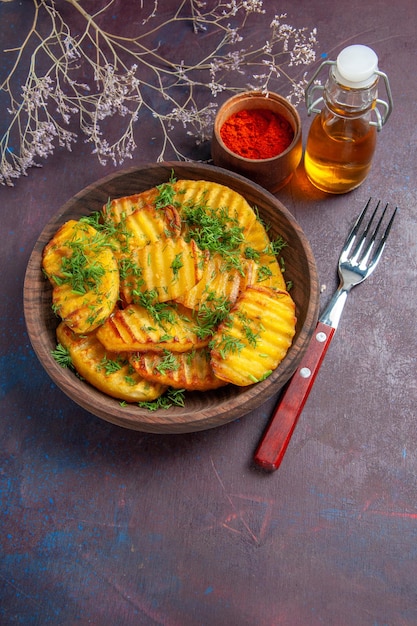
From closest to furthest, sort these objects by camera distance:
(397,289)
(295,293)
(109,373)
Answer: (109,373)
(295,293)
(397,289)

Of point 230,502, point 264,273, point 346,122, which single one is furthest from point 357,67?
point 230,502

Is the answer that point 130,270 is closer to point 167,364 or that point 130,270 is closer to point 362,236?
point 167,364

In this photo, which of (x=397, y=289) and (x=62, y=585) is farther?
(x=397, y=289)

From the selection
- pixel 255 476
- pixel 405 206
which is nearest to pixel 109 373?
pixel 255 476

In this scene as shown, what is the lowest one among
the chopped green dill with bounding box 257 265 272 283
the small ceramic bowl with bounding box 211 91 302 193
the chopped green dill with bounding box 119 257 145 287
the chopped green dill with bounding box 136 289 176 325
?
the chopped green dill with bounding box 136 289 176 325

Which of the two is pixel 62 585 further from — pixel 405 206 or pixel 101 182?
pixel 405 206

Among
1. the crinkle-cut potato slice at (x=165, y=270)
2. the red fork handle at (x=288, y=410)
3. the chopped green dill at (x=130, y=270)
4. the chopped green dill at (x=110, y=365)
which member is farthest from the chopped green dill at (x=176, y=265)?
the red fork handle at (x=288, y=410)

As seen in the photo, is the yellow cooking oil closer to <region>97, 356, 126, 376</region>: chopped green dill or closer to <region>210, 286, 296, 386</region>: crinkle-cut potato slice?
<region>210, 286, 296, 386</region>: crinkle-cut potato slice

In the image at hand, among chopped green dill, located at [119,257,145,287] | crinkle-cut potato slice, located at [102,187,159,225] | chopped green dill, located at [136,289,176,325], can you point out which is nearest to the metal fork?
chopped green dill, located at [136,289,176,325]
